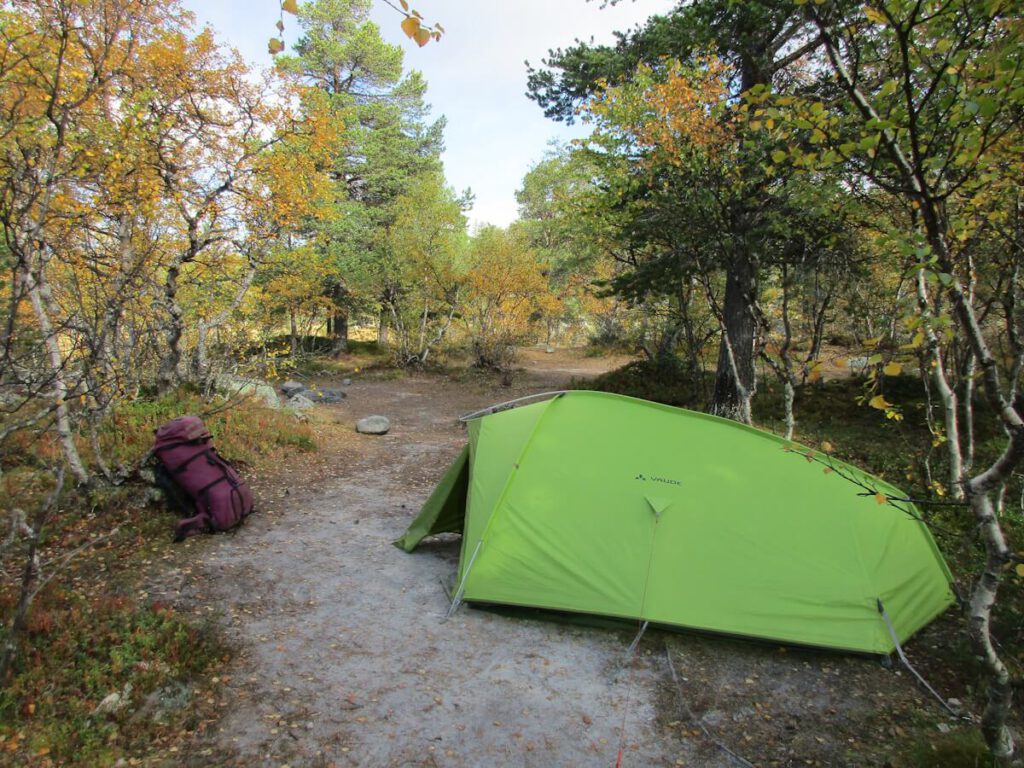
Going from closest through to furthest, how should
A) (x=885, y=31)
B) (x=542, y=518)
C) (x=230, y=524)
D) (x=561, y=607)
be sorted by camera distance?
(x=885, y=31) < (x=561, y=607) < (x=542, y=518) < (x=230, y=524)

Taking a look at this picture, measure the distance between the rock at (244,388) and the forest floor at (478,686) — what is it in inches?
209

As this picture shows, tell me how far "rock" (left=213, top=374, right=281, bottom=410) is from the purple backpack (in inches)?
158

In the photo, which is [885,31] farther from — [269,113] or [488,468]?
[269,113]

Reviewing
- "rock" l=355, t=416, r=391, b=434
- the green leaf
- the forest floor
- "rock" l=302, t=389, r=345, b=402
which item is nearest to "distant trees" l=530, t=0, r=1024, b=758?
the green leaf

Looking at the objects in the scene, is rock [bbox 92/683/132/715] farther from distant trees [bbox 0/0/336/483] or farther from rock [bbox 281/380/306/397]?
rock [bbox 281/380/306/397]

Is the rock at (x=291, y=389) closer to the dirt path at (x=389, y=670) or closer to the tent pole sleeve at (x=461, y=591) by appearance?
the dirt path at (x=389, y=670)

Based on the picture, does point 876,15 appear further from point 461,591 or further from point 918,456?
point 918,456

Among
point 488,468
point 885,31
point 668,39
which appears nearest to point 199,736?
point 488,468

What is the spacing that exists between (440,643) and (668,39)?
9359mm

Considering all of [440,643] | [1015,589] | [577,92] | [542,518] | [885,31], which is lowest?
[440,643]

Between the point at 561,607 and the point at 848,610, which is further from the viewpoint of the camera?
the point at 561,607

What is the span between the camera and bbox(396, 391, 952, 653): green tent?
4.11 meters

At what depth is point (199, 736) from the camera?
3.12 metres

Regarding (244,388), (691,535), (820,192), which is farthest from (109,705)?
(244,388)
